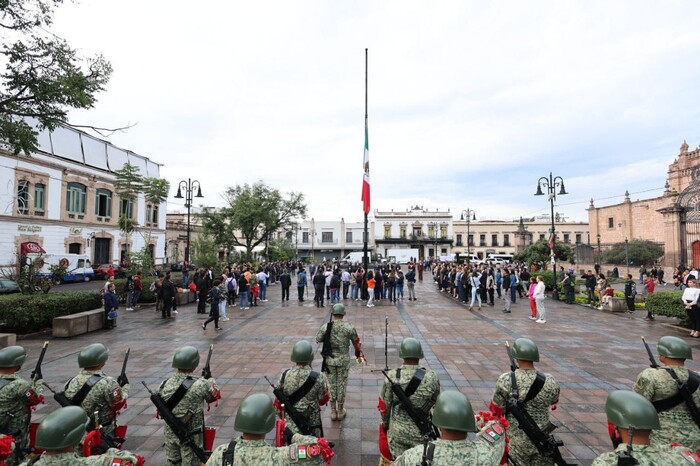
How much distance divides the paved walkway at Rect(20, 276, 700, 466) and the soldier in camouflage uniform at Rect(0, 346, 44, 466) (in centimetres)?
125

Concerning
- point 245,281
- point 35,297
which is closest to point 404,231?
point 245,281

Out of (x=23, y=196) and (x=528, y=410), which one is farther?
(x=23, y=196)

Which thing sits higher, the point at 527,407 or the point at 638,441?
the point at 638,441

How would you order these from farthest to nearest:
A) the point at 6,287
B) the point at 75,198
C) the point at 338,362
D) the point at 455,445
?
the point at 75,198
the point at 6,287
the point at 338,362
the point at 455,445

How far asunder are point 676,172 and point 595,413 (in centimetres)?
4945

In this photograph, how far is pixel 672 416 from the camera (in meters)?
3.13

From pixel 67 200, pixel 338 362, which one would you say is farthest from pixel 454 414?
pixel 67 200

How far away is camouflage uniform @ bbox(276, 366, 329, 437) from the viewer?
139 inches

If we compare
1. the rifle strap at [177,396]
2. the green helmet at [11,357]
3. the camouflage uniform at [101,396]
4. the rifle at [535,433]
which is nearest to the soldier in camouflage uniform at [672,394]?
the rifle at [535,433]

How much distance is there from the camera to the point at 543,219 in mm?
62562

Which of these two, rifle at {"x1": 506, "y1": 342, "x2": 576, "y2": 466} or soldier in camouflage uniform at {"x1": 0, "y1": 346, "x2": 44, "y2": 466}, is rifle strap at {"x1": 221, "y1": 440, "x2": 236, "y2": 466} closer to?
rifle at {"x1": 506, "y1": 342, "x2": 576, "y2": 466}

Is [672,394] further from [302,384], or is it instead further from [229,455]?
[229,455]

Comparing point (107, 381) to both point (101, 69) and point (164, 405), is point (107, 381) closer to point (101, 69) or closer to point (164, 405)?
point (164, 405)

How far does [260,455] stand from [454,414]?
124cm
